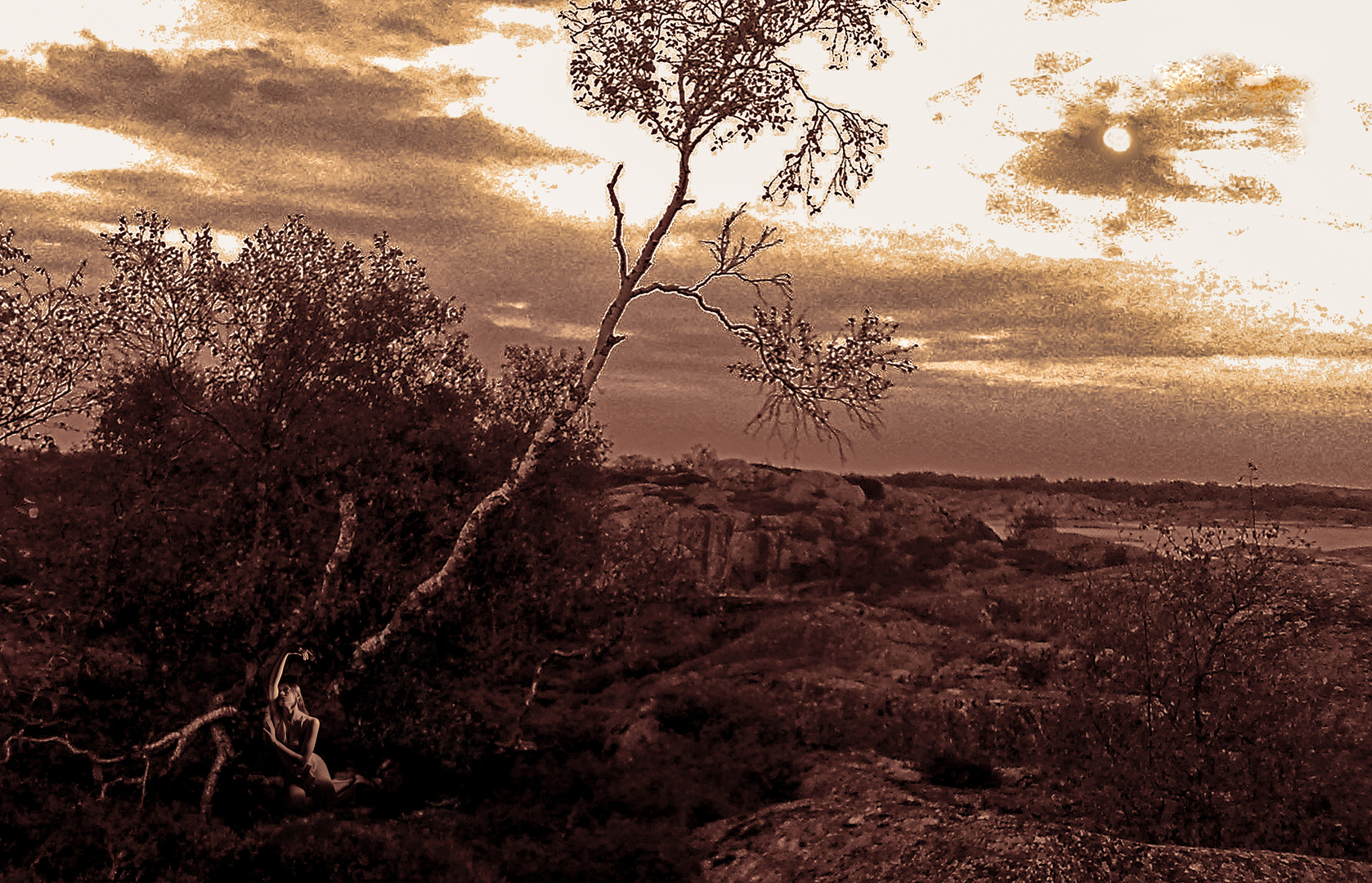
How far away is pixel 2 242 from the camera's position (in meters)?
28.8

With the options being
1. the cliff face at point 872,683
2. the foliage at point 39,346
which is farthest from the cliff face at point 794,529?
the foliage at point 39,346

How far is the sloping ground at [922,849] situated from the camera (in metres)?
10.6

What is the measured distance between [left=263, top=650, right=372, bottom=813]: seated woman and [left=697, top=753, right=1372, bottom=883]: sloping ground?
6644 millimetres

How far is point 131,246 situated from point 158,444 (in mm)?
7795

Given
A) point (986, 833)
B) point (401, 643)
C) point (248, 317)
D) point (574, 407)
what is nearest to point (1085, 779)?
point (986, 833)

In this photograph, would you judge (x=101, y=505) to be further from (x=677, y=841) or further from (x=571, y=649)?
(x=677, y=841)

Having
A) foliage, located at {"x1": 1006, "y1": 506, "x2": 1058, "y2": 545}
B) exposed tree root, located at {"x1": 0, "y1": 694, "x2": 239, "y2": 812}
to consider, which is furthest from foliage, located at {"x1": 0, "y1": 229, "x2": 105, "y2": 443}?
foliage, located at {"x1": 1006, "y1": 506, "x2": 1058, "y2": 545}

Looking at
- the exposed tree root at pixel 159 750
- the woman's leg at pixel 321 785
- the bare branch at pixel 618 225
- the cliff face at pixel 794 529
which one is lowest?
the exposed tree root at pixel 159 750

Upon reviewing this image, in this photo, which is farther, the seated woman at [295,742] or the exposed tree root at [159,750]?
the exposed tree root at [159,750]

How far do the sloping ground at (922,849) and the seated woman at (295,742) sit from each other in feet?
21.8

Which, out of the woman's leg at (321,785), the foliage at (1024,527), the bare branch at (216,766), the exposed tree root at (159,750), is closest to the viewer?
the woman's leg at (321,785)

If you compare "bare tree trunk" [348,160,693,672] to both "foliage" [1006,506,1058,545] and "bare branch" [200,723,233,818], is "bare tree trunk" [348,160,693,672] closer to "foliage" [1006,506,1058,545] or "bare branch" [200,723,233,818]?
"bare branch" [200,723,233,818]

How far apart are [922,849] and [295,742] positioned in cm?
1005

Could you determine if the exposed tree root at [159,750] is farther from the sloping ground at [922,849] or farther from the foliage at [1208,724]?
the foliage at [1208,724]
